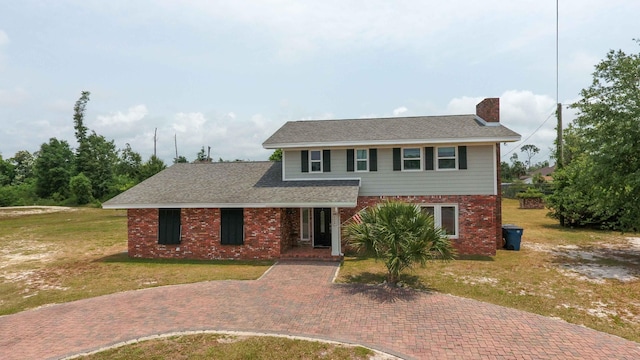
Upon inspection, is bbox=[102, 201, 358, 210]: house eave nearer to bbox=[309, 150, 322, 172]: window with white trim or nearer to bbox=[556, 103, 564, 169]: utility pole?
bbox=[309, 150, 322, 172]: window with white trim

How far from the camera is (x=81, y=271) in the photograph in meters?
13.9

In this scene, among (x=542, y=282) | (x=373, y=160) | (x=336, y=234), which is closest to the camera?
(x=542, y=282)

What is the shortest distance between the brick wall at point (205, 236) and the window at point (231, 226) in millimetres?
201

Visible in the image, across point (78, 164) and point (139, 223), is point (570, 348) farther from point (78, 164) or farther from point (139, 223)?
point (78, 164)

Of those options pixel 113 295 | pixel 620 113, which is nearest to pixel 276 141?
pixel 113 295

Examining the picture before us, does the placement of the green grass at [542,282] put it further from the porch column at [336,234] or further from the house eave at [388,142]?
the house eave at [388,142]

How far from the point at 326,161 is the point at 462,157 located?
6.57 meters

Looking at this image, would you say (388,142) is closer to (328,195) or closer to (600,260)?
(328,195)

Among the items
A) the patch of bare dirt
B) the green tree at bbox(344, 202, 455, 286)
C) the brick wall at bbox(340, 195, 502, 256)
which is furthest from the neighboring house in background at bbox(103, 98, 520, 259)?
the green tree at bbox(344, 202, 455, 286)

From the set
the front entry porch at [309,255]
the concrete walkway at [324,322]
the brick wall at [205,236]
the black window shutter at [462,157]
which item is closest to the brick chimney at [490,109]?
the black window shutter at [462,157]

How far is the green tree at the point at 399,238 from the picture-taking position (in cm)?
1097

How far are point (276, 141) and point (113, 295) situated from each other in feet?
31.9

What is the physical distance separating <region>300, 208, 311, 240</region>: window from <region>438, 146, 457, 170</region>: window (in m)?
7.00

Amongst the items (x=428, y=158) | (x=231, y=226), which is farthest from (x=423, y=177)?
(x=231, y=226)
